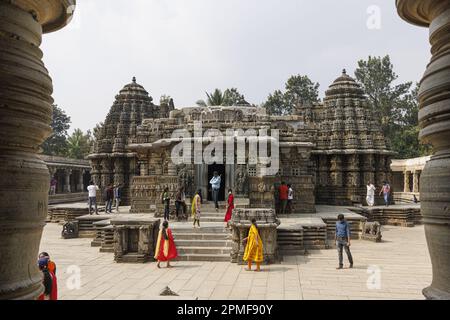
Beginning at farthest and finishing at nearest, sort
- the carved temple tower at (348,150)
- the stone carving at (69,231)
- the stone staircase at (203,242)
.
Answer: the carved temple tower at (348,150) < the stone carving at (69,231) < the stone staircase at (203,242)

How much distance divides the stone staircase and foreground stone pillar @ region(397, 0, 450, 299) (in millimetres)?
7016

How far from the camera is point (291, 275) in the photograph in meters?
7.25

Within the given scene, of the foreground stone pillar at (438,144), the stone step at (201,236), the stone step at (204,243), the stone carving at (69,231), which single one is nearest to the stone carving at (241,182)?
the stone step at (201,236)

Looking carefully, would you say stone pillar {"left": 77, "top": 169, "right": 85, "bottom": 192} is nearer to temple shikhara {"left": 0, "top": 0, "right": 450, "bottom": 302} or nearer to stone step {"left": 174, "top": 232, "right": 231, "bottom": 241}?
temple shikhara {"left": 0, "top": 0, "right": 450, "bottom": 302}

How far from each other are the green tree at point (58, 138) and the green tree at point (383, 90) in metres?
36.2

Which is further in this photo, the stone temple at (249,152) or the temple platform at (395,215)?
the temple platform at (395,215)

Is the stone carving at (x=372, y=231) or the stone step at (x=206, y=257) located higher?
the stone carving at (x=372, y=231)

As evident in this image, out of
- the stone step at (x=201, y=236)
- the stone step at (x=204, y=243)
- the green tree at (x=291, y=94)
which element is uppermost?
the green tree at (x=291, y=94)

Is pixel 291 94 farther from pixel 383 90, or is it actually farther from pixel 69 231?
pixel 69 231

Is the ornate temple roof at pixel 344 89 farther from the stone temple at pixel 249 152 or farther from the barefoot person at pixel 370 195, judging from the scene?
the barefoot person at pixel 370 195

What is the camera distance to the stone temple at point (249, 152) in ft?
46.0

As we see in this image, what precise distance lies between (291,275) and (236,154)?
7264 millimetres

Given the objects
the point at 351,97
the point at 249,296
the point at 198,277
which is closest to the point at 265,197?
the point at 198,277

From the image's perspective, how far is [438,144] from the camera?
7.25ft
